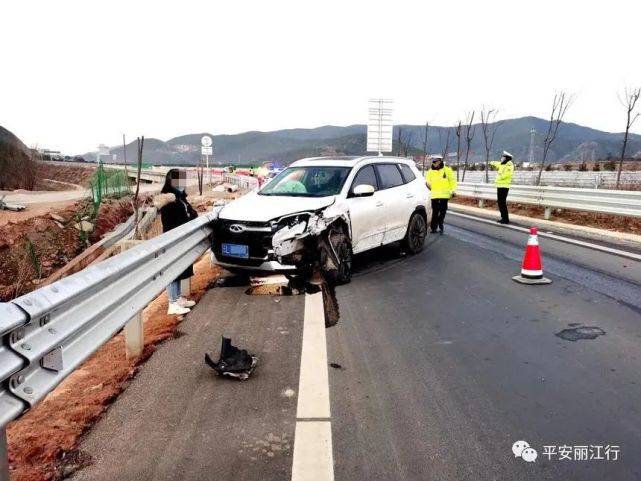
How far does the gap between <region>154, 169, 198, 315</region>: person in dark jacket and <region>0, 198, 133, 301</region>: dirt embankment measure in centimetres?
752

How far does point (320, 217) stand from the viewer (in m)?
→ 6.90

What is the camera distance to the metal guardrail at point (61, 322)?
2273 millimetres

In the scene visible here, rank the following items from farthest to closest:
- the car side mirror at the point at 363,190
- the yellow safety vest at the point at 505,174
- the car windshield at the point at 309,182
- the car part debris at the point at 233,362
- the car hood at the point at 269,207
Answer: the yellow safety vest at the point at 505,174, the car windshield at the point at 309,182, the car side mirror at the point at 363,190, the car hood at the point at 269,207, the car part debris at the point at 233,362

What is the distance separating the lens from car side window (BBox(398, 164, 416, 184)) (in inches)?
384

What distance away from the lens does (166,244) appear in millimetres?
5047

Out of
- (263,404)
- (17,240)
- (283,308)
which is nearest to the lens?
(263,404)

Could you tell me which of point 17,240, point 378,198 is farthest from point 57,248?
point 378,198

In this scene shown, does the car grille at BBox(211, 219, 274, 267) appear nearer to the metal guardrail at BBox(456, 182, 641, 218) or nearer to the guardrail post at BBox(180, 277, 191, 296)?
the guardrail post at BBox(180, 277, 191, 296)

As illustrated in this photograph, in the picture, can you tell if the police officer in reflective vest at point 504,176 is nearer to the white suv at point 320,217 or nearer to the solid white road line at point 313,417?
the white suv at point 320,217

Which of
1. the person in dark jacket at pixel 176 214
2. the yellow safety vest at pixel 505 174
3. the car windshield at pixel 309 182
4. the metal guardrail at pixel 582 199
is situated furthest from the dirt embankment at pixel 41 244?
the metal guardrail at pixel 582 199

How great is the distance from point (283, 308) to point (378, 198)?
10.3 ft

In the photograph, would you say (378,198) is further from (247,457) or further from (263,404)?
(247,457)

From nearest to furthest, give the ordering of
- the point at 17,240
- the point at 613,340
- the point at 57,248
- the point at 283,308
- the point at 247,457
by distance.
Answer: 1. the point at 247,457
2. the point at 613,340
3. the point at 283,308
4. the point at 17,240
5. the point at 57,248

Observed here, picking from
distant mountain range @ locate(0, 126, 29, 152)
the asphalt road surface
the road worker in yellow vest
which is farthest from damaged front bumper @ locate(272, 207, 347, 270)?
distant mountain range @ locate(0, 126, 29, 152)
